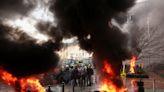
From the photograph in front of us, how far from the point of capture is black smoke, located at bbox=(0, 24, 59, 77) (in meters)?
18.7

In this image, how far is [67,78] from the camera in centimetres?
2820

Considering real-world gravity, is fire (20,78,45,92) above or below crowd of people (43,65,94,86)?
below

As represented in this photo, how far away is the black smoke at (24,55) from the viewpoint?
18656 millimetres

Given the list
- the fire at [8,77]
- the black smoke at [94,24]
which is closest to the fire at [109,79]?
the black smoke at [94,24]

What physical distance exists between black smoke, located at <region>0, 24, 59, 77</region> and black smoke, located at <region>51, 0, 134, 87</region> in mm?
1537

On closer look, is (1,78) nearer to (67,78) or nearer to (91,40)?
(91,40)

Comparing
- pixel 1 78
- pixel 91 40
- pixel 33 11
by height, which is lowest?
pixel 1 78

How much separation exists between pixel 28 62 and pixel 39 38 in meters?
1.41

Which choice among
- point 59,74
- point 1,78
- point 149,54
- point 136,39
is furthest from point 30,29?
point 149,54

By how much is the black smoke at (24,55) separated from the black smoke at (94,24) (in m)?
1.54

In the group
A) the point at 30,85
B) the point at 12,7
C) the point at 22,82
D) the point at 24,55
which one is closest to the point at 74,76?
the point at 30,85

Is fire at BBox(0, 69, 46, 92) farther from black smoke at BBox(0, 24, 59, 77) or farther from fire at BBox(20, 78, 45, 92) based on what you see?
black smoke at BBox(0, 24, 59, 77)

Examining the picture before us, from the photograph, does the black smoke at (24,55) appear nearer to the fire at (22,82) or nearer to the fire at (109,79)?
the fire at (22,82)

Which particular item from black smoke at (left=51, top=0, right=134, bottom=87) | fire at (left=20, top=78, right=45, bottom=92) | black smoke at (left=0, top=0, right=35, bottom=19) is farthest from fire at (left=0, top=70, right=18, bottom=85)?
black smoke at (left=51, top=0, right=134, bottom=87)
